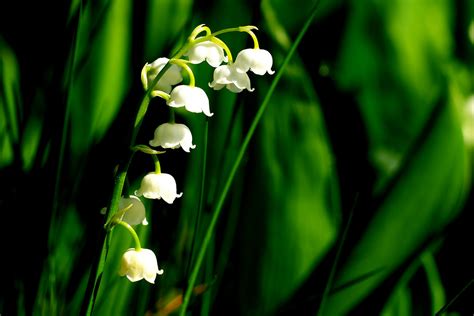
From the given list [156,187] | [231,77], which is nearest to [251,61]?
[231,77]

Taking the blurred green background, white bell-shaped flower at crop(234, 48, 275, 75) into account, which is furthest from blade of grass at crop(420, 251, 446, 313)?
white bell-shaped flower at crop(234, 48, 275, 75)

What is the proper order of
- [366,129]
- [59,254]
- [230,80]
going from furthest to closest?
[366,129]
[59,254]
[230,80]

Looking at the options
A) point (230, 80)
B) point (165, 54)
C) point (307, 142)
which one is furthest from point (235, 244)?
point (230, 80)

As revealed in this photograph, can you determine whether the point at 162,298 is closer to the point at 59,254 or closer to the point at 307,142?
the point at 59,254

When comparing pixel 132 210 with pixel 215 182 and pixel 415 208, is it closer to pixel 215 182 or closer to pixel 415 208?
pixel 215 182

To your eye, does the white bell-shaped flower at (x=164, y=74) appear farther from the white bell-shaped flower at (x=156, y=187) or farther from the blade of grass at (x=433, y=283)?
the blade of grass at (x=433, y=283)

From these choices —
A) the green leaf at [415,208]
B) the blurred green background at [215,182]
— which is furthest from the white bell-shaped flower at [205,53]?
the green leaf at [415,208]
